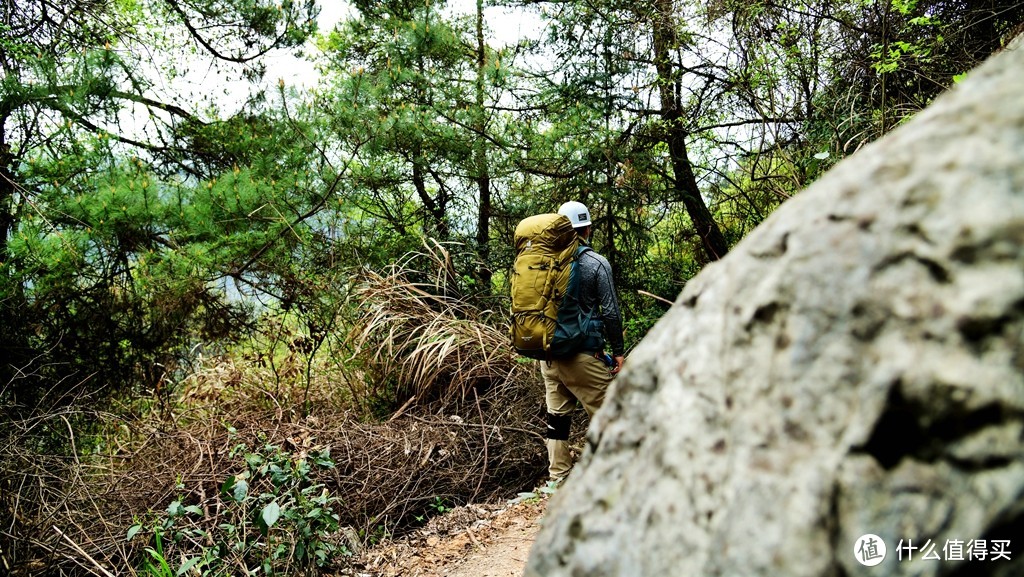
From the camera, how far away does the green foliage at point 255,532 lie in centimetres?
385

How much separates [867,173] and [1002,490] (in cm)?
46

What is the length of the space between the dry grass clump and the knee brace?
1.23 meters

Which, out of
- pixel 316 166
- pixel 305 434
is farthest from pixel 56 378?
pixel 316 166

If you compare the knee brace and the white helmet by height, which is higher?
the white helmet

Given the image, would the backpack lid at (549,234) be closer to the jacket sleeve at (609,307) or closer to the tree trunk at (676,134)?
the jacket sleeve at (609,307)

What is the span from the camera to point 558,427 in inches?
198

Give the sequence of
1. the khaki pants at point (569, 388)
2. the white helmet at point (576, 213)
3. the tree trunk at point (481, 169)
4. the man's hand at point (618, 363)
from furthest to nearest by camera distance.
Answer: the tree trunk at point (481, 169), the white helmet at point (576, 213), the khaki pants at point (569, 388), the man's hand at point (618, 363)

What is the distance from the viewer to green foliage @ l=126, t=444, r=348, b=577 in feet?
12.6

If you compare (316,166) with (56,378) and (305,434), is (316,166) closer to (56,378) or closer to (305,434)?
(305,434)

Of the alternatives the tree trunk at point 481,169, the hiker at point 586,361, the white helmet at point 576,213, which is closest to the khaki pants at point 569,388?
the hiker at point 586,361

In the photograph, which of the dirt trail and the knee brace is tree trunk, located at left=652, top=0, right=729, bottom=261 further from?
the dirt trail

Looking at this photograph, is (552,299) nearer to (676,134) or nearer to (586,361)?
(586,361)

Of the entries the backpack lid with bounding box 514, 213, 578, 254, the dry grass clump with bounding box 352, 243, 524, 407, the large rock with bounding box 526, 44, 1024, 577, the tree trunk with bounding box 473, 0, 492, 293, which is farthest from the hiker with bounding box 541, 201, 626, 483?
the large rock with bounding box 526, 44, 1024, 577

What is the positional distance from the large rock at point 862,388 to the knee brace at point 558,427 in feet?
13.0
